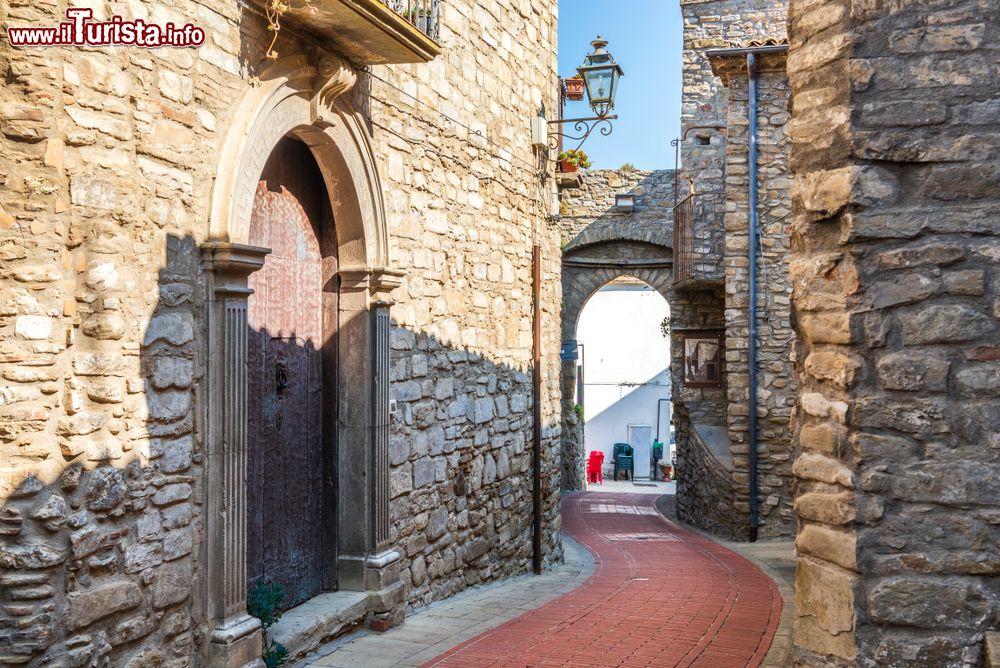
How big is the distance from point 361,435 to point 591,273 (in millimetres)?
13150

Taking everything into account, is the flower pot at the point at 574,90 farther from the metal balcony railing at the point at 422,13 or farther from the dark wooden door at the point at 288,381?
the dark wooden door at the point at 288,381

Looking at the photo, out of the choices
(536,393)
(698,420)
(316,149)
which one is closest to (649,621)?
(536,393)

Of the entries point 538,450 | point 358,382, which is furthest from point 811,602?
point 538,450

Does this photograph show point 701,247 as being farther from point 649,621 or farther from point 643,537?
point 649,621

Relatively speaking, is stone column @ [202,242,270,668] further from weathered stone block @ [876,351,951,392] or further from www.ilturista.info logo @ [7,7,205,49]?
weathered stone block @ [876,351,951,392]

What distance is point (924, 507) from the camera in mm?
3090

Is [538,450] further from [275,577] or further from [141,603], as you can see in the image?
[141,603]

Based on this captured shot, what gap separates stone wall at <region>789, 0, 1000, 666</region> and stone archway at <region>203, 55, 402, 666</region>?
241 centimetres

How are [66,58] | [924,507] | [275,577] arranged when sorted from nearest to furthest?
1. [924,507]
2. [66,58]
3. [275,577]

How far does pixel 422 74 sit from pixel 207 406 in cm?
305

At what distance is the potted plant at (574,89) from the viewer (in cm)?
1313

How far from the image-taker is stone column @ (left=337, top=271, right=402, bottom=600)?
18.4ft

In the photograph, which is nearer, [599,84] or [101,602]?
[101,602]

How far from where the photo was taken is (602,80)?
896 cm
